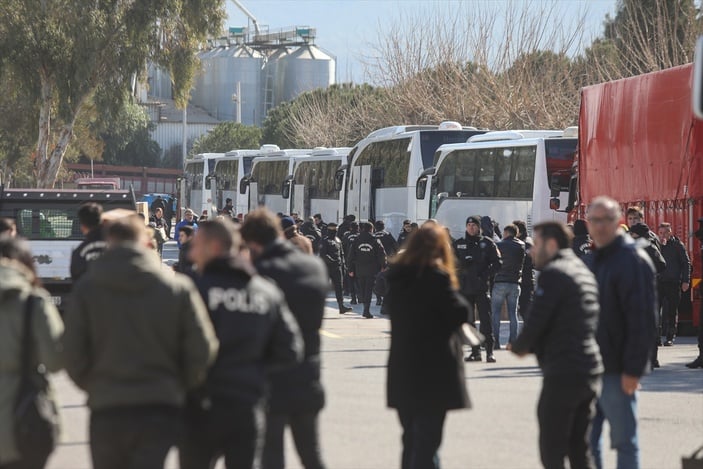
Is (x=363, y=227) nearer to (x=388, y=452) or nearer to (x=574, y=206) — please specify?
(x=574, y=206)

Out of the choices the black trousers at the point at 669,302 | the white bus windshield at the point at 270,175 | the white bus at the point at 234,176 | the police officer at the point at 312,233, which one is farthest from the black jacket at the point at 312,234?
the white bus at the point at 234,176

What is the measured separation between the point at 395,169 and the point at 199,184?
25031 mm

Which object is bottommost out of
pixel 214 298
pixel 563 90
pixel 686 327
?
pixel 686 327

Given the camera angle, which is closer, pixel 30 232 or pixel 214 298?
pixel 214 298

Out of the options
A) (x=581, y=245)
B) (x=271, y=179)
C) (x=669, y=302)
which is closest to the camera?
(x=581, y=245)

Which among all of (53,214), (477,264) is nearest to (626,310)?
(477,264)

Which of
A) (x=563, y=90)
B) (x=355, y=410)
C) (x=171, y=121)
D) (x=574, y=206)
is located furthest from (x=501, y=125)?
(x=171, y=121)

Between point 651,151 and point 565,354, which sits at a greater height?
point 651,151

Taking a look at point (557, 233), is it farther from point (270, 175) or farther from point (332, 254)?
point (270, 175)

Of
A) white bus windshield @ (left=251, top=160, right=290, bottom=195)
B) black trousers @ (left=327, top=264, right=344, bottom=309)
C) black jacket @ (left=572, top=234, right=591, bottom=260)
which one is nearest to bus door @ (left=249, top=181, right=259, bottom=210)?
white bus windshield @ (left=251, top=160, right=290, bottom=195)

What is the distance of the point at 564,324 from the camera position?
24.3 feet

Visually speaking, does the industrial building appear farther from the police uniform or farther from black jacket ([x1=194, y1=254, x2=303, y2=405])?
black jacket ([x1=194, y1=254, x2=303, y2=405])

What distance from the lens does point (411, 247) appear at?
25.1 feet

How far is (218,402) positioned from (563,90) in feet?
166
